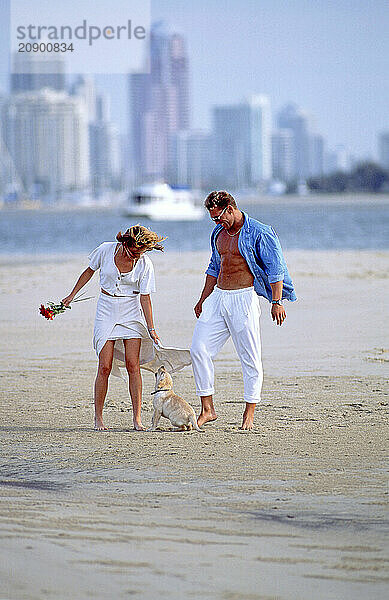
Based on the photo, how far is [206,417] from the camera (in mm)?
7254

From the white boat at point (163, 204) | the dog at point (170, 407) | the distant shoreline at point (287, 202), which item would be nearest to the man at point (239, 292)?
the dog at point (170, 407)

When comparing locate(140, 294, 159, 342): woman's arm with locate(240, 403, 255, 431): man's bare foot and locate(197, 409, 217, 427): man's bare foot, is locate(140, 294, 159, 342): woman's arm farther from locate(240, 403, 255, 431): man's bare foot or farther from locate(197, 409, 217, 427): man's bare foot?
locate(240, 403, 255, 431): man's bare foot

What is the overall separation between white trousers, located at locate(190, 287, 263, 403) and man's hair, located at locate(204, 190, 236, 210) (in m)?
0.65

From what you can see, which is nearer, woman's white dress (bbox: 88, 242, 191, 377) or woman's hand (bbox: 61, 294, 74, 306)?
woman's white dress (bbox: 88, 242, 191, 377)

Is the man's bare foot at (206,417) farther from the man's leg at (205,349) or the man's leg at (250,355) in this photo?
the man's leg at (250,355)

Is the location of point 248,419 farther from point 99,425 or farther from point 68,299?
point 68,299

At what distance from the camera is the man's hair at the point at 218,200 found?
694 cm

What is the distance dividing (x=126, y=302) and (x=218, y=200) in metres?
1.02

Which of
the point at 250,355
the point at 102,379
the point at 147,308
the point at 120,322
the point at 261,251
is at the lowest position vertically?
the point at 102,379

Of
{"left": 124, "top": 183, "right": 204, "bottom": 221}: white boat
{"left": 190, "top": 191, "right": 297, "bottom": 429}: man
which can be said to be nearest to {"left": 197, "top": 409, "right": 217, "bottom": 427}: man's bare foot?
{"left": 190, "top": 191, "right": 297, "bottom": 429}: man

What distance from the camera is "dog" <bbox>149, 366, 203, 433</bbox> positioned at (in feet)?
23.0

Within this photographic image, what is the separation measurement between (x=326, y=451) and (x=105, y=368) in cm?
Result: 181

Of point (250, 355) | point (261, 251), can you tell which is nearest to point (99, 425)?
point (250, 355)

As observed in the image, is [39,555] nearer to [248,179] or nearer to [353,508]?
[353,508]
